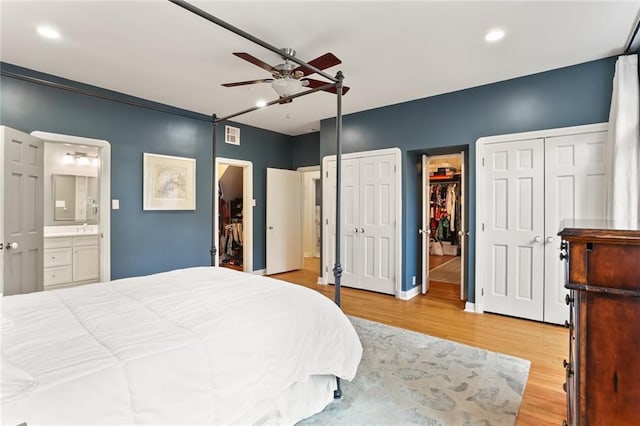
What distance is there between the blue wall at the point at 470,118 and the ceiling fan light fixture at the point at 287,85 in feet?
6.91

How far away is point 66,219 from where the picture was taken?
16.0 ft

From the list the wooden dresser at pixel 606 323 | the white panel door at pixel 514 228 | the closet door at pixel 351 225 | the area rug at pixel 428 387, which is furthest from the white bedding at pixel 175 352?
the closet door at pixel 351 225

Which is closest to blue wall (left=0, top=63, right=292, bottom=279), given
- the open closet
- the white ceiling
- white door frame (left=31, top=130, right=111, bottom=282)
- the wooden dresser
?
white door frame (left=31, top=130, right=111, bottom=282)

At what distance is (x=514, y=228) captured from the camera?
11.5ft

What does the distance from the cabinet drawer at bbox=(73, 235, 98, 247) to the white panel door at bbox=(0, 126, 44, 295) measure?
1.21 metres

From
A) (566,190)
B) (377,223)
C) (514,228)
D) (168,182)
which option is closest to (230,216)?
(168,182)

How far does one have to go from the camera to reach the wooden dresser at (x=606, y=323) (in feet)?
3.09

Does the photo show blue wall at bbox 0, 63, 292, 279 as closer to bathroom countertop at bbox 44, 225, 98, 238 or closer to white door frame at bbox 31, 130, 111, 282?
white door frame at bbox 31, 130, 111, 282

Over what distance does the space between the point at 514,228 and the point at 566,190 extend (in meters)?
0.62

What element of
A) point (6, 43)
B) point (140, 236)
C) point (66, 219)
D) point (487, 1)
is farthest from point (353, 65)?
point (66, 219)

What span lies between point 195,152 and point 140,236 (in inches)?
56.8

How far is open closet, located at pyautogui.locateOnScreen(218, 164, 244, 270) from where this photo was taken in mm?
6543

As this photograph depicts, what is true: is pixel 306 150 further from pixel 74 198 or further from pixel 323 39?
pixel 74 198

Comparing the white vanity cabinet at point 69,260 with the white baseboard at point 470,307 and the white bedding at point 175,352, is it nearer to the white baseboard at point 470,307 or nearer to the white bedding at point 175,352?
the white bedding at point 175,352
